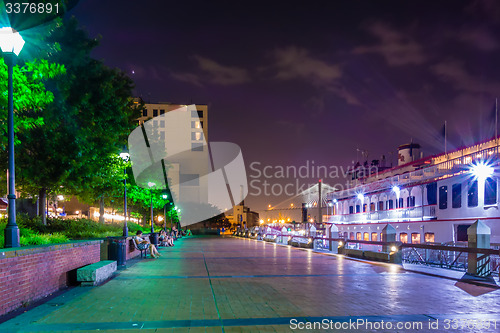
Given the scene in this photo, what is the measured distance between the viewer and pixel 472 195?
24734 mm

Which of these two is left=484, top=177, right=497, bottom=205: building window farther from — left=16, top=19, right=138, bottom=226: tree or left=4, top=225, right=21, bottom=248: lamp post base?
left=4, top=225, right=21, bottom=248: lamp post base

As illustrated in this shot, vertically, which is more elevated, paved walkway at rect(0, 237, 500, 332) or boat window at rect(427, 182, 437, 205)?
boat window at rect(427, 182, 437, 205)

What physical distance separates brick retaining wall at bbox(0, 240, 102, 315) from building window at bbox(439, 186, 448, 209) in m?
23.0

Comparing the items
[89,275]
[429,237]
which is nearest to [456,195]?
[429,237]

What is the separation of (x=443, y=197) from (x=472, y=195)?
10.0 ft

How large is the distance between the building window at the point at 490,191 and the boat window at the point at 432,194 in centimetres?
549

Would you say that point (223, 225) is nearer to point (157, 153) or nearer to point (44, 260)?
point (157, 153)

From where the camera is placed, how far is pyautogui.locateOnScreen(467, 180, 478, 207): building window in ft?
80.4

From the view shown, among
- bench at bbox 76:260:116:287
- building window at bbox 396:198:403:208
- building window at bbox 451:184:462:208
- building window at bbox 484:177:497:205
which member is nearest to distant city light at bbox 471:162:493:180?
building window at bbox 484:177:497:205

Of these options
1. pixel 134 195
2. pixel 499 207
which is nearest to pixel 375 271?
pixel 499 207

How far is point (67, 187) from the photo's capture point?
2009 cm

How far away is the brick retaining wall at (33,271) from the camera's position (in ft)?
26.7

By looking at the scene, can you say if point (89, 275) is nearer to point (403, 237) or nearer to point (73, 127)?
point (73, 127)

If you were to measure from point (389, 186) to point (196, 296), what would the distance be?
27.6m
